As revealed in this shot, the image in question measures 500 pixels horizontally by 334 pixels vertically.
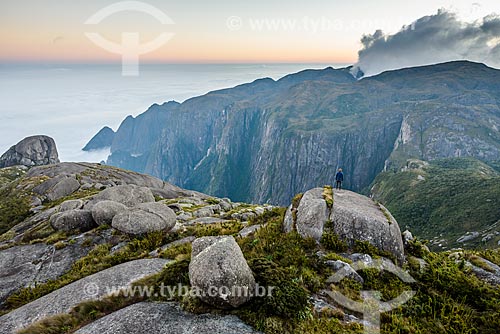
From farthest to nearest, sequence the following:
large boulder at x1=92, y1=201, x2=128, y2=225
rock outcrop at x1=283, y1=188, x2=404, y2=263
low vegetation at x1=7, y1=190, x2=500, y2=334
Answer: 1. large boulder at x1=92, y1=201, x2=128, y2=225
2. rock outcrop at x1=283, y1=188, x2=404, y2=263
3. low vegetation at x1=7, y1=190, x2=500, y2=334

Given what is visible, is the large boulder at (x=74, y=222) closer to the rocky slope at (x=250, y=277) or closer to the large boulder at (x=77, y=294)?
the rocky slope at (x=250, y=277)

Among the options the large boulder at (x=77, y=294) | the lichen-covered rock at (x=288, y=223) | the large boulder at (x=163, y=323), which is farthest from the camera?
the lichen-covered rock at (x=288, y=223)

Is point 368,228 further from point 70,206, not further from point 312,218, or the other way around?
point 70,206

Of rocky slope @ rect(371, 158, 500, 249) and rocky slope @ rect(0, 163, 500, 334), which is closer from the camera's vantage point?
rocky slope @ rect(0, 163, 500, 334)

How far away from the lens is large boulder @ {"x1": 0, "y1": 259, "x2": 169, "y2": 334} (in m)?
11.5

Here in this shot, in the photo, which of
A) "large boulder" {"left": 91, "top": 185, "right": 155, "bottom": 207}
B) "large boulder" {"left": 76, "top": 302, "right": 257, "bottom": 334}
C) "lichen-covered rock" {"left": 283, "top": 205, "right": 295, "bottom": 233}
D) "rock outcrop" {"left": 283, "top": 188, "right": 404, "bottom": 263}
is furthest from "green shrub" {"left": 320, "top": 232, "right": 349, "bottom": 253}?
"large boulder" {"left": 91, "top": 185, "right": 155, "bottom": 207}

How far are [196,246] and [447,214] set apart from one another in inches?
5484

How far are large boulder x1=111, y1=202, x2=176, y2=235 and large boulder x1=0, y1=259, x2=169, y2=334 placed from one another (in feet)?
20.2

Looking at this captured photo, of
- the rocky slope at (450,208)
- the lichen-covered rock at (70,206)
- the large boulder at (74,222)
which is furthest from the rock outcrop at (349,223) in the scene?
the rocky slope at (450,208)

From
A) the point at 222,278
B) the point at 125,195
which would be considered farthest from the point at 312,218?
the point at 125,195

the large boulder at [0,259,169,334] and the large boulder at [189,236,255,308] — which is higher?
the large boulder at [189,236,255,308]

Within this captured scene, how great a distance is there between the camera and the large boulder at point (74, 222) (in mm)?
24844

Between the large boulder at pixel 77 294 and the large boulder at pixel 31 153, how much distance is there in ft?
499

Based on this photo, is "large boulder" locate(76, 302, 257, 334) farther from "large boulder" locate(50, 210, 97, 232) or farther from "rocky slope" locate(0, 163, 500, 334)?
"large boulder" locate(50, 210, 97, 232)
